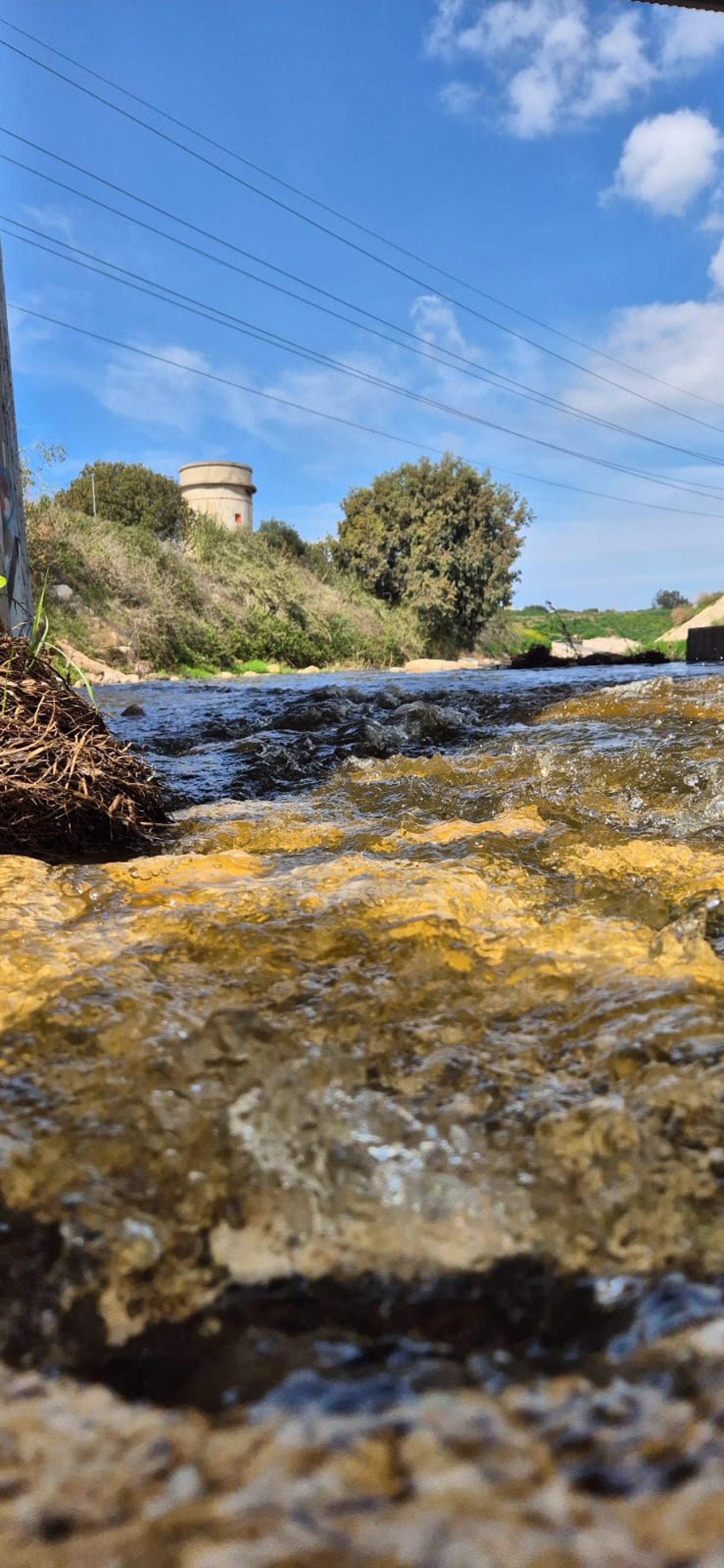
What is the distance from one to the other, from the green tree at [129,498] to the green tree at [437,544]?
22.1 ft

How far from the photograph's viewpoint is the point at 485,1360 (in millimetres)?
726

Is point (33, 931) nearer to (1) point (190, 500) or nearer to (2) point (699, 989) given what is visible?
(2) point (699, 989)

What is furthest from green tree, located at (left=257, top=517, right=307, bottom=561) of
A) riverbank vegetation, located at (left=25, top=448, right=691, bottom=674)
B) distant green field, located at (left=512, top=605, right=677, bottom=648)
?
distant green field, located at (left=512, top=605, right=677, bottom=648)

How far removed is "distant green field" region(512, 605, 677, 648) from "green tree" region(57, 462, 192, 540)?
19.7 m

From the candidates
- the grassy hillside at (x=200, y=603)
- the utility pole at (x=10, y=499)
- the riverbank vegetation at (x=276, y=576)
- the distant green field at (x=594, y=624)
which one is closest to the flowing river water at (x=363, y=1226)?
the utility pole at (x=10, y=499)

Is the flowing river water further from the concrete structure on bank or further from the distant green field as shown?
the distant green field

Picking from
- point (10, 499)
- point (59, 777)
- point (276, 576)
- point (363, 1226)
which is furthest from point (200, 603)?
point (363, 1226)

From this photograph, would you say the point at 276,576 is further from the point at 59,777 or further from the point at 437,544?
the point at 59,777

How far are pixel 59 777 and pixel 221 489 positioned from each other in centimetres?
3362

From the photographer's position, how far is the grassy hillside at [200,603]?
20.9 metres

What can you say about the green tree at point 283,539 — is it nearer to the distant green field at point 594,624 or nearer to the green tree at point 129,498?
the green tree at point 129,498

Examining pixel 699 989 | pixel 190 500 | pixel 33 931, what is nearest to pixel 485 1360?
pixel 699 989

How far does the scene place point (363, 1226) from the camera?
2.85 ft

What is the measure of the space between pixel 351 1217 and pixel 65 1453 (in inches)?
12.8
